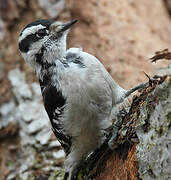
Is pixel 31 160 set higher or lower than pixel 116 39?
lower

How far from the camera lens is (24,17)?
6.38 meters

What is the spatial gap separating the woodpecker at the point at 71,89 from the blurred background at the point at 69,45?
5.55ft

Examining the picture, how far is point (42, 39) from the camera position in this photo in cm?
372

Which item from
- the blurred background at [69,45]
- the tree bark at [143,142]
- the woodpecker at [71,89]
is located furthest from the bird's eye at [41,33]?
the blurred background at [69,45]

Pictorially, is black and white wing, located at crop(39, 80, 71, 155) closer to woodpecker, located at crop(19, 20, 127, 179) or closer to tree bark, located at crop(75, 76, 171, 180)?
woodpecker, located at crop(19, 20, 127, 179)

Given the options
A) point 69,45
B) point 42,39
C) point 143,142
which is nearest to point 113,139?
point 143,142

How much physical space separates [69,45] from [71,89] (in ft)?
8.81

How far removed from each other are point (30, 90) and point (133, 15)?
214 cm

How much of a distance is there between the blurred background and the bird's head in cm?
193

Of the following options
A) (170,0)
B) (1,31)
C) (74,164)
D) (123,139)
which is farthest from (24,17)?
(123,139)

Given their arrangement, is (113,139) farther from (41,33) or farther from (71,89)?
(41,33)

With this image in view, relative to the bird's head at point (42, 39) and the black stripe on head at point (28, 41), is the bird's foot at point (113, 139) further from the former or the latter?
the black stripe on head at point (28, 41)

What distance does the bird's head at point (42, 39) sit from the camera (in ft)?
12.1

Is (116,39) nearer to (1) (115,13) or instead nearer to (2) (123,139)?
(1) (115,13)
